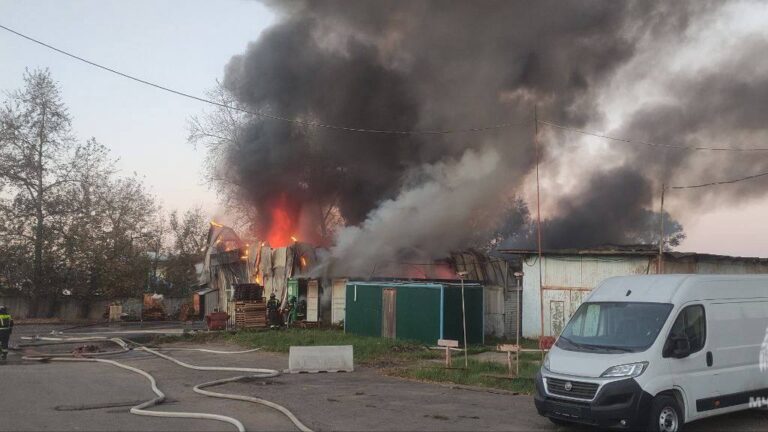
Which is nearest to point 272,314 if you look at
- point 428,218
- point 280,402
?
point 428,218

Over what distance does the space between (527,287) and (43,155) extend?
2905 cm

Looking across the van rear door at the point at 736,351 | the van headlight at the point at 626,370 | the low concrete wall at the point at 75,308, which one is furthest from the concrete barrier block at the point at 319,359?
the low concrete wall at the point at 75,308

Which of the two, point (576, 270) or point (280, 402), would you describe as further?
point (576, 270)

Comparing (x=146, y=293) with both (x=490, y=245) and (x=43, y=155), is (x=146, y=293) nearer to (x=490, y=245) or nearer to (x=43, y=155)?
(x=43, y=155)

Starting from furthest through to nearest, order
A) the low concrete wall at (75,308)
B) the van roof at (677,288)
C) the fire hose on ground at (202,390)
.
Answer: the low concrete wall at (75,308)
the fire hose on ground at (202,390)
the van roof at (677,288)

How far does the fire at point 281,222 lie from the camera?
36312 mm

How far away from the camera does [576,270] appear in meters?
20.8

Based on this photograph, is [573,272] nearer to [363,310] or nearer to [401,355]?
[401,355]

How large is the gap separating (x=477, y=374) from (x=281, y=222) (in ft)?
82.8

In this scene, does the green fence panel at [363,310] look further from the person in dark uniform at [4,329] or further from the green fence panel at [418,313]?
the person in dark uniform at [4,329]

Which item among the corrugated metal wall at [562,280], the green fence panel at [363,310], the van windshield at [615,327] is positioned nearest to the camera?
the van windshield at [615,327]

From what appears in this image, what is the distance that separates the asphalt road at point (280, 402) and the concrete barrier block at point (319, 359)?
0.41 m

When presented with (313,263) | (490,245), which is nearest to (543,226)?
(490,245)

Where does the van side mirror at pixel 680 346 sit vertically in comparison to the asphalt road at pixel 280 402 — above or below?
above
